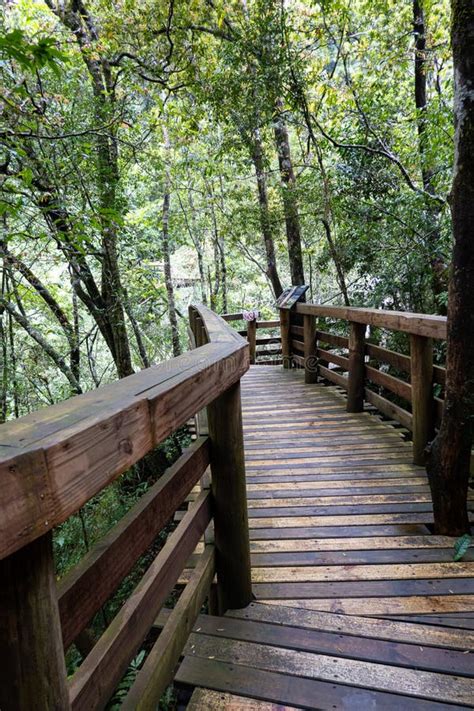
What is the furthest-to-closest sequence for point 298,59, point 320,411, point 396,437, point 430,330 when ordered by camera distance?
1. point 298,59
2. point 320,411
3. point 396,437
4. point 430,330

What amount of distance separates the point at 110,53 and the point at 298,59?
8.62ft

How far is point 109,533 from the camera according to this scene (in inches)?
37.2

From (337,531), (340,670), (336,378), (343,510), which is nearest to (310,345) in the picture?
(336,378)

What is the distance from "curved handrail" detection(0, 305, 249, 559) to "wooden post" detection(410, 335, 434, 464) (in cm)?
215

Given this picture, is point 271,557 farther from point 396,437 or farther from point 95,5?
point 95,5

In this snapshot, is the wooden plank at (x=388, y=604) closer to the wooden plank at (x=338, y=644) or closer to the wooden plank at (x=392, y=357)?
the wooden plank at (x=338, y=644)

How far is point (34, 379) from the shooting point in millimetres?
7488

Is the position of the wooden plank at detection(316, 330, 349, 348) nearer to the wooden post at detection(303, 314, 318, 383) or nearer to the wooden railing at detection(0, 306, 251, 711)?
the wooden post at detection(303, 314, 318, 383)

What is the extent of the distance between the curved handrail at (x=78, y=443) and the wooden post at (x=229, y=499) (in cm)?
45

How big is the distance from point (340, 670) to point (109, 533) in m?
1.05

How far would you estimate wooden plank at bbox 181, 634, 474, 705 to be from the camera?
4.34 feet

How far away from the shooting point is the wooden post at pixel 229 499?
159 centimetres

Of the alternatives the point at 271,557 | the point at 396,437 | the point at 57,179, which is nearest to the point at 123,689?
the point at 271,557

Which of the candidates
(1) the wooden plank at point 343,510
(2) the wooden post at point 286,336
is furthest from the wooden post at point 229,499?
(2) the wooden post at point 286,336
